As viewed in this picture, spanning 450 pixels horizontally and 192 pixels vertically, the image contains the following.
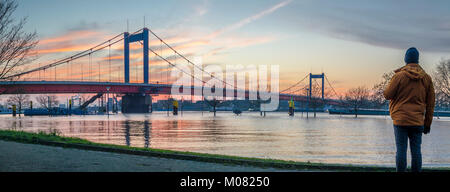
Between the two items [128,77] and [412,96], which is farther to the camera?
[128,77]

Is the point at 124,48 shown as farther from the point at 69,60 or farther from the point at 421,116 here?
the point at 421,116

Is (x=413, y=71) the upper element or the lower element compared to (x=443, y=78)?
lower

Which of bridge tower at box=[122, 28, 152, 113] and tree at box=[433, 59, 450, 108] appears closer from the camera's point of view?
tree at box=[433, 59, 450, 108]

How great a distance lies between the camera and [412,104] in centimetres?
496

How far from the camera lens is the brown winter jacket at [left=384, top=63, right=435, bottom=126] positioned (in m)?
4.94

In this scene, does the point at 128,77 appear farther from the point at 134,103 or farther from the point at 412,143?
the point at 412,143

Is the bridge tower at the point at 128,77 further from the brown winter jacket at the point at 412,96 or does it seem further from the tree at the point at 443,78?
the brown winter jacket at the point at 412,96

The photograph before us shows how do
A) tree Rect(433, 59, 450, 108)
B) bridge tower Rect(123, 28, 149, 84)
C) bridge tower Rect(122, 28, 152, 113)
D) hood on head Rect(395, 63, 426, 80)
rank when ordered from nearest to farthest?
hood on head Rect(395, 63, 426, 80) < tree Rect(433, 59, 450, 108) < bridge tower Rect(123, 28, 149, 84) < bridge tower Rect(122, 28, 152, 113)

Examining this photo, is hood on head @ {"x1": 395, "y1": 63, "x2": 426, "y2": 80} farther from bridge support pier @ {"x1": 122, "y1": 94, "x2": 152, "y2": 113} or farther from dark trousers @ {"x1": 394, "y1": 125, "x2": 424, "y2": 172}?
bridge support pier @ {"x1": 122, "y1": 94, "x2": 152, "y2": 113}

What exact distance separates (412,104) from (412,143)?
0.55 metres

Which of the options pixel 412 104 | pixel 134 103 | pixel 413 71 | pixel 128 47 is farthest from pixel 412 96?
pixel 134 103

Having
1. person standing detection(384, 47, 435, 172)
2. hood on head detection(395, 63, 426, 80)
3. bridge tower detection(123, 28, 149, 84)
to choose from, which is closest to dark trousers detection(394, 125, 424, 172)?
person standing detection(384, 47, 435, 172)

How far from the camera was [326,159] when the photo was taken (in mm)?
9484

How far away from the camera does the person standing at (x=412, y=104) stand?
195 inches
